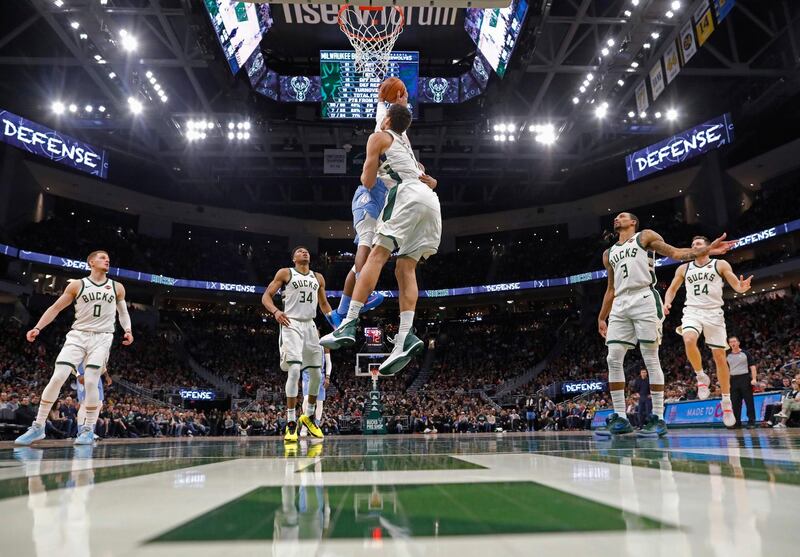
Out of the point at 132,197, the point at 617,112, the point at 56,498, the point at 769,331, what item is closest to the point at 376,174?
the point at 56,498

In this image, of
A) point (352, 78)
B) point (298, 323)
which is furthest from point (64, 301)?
point (352, 78)

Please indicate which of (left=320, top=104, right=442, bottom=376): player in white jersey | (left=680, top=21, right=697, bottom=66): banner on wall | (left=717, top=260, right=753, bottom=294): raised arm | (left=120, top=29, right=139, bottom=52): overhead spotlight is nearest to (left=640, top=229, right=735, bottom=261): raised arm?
(left=717, top=260, right=753, bottom=294): raised arm

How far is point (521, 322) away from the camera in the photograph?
2967 cm

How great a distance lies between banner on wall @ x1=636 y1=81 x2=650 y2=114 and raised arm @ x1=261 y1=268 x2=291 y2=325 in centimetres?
1224

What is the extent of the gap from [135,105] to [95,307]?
12.2 m

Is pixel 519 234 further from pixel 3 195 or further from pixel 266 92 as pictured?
pixel 3 195

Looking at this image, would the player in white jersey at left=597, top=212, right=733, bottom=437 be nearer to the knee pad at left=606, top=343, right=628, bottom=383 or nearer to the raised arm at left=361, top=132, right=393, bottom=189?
the knee pad at left=606, top=343, right=628, bottom=383

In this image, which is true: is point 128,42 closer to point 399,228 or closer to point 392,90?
point 392,90

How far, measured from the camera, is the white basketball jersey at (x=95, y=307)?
17.3ft

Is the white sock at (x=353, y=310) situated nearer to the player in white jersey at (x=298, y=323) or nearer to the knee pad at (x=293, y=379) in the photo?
the player in white jersey at (x=298, y=323)

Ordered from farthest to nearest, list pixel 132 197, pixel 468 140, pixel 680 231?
pixel 132 197, pixel 680 231, pixel 468 140

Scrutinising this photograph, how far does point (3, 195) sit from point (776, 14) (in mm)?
26581

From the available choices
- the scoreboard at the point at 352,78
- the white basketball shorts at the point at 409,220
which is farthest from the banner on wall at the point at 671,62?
the white basketball shorts at the point at 409,220

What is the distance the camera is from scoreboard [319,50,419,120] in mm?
14883
